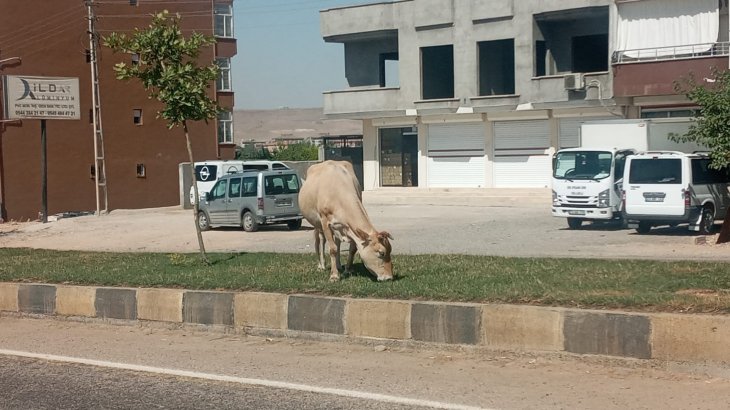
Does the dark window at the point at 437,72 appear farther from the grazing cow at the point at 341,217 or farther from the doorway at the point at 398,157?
the grazing cow at the point at 341,217

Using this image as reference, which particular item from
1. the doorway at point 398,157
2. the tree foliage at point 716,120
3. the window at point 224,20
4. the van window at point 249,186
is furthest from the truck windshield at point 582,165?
the window at point 224,20

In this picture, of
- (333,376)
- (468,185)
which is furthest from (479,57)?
(333,376)

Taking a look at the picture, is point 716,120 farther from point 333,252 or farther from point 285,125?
point 285,125

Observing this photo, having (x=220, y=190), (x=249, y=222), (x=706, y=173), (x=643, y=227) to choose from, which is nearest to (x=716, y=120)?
(x=706, y=173)

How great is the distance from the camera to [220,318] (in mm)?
12445

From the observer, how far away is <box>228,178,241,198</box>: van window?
30.5 meters

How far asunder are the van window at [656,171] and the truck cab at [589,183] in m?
1.19

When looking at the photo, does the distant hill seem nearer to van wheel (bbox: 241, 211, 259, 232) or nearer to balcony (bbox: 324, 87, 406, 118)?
→ balcony (bbox: 324, 87, 406, 118)

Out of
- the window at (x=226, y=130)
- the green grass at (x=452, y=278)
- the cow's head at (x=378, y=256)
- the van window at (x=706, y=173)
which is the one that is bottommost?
the green grass at (x=452, y=278)

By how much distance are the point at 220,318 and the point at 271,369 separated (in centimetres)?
278

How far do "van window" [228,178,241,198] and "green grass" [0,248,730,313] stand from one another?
12.4m

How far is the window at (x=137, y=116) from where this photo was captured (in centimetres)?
5438

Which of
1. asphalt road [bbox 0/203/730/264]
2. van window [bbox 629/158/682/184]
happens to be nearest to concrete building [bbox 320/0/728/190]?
asphalt road [bbox 0/203/730/264]

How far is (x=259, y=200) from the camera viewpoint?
29719 mm
